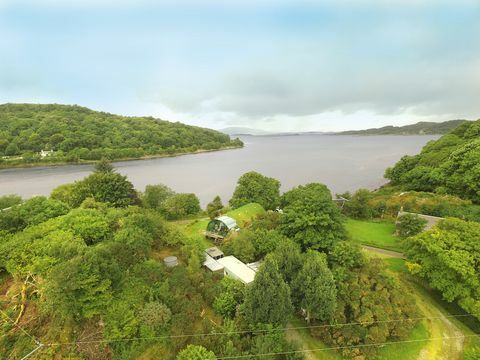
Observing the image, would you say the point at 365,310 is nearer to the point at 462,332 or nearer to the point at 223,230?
the point at 462,332

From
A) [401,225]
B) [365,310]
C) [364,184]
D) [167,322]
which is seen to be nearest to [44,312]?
[167,322]

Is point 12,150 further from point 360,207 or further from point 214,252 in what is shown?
point 360,207

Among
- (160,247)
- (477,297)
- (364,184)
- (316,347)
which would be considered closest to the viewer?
(316,347)

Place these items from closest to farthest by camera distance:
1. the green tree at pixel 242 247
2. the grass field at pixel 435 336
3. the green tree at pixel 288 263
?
the grass field at pixel 435 336 < the green tree at pixel 288 263 < the green tree at pixel 242 247

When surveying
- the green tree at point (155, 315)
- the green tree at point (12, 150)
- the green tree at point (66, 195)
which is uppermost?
the green tree at point (12, 150)

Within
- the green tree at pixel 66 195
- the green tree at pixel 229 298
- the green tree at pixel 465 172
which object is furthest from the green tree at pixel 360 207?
the green tree at pixel 66 195

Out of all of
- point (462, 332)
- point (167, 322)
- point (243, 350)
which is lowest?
point (462, 332)

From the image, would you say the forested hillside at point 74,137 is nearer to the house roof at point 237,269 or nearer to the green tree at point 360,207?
the house roof at point 237,269

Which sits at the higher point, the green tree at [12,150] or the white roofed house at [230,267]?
the green tree at [12,150]
